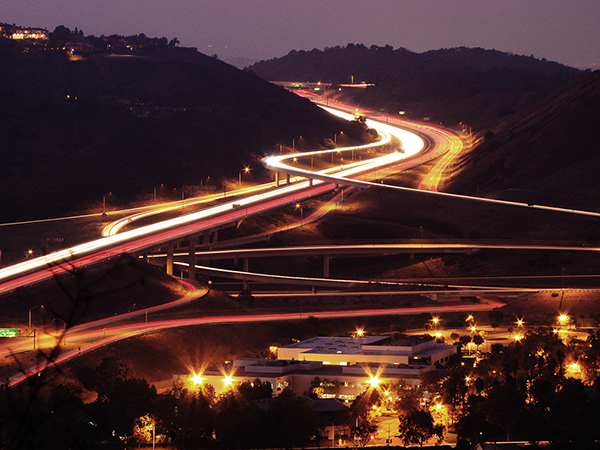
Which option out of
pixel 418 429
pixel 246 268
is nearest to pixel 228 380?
pixel 418 429

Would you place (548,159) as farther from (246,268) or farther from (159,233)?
(159,233)

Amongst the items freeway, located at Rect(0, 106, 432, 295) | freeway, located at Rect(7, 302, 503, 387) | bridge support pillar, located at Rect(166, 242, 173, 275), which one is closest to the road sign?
freeway, located at Rect(7, 302, 503, 387)

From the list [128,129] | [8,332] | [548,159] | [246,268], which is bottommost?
[246,268]

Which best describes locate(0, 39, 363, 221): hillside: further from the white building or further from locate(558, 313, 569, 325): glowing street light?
locate(558, 313, 569, 325): glowing street light

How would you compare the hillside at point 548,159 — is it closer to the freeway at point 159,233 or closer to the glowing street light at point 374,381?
the freeway at point 159,233

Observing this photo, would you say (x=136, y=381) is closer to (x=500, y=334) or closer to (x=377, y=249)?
(x=500, y=334)

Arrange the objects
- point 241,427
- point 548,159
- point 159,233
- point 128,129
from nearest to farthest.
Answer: point 241,427
point 159,233
point 548,159
point 128,129

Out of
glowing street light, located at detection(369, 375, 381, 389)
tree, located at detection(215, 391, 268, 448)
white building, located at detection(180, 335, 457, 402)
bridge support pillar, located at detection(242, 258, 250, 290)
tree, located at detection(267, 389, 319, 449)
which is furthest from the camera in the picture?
bridge support pillar, located at detection(242, 258, 250, 290)

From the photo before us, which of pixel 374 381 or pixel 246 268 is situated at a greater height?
pixel 374 381
